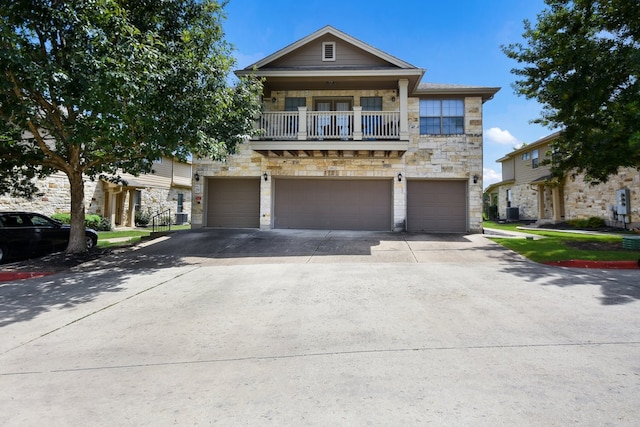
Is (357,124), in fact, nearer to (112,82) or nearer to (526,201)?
(112,82)

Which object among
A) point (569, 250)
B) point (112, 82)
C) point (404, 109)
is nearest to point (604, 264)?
point (569, 250)

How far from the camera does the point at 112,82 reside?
690cm

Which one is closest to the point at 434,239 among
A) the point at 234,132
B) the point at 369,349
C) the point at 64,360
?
the point at 234,132

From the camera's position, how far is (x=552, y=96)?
1222 centimetres

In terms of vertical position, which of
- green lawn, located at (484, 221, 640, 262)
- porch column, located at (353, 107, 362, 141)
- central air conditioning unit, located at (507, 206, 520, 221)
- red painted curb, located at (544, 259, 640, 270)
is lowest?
red painted curb, located at (544, 259, 640, 270)

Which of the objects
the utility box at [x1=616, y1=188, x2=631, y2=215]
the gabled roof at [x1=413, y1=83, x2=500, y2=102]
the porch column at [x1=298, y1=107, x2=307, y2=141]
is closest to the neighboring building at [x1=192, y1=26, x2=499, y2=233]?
the gabled roof at [x1=413, y1=83, x2=500, y2=102]

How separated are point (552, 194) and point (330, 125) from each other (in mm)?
18471

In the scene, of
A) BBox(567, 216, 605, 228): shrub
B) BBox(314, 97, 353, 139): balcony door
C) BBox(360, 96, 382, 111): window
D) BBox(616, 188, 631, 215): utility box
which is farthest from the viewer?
BBox(567, 216, 605, 228): shrub

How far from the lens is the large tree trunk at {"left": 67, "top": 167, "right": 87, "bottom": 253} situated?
10.4m

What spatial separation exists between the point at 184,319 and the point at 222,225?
11.4 metres

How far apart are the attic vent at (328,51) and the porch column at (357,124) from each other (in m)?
3.34

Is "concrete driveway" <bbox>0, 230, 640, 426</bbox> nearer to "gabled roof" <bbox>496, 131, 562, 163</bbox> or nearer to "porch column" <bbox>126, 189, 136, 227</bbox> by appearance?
"porch column" <bbox>126, 189, 136, 227</bbox>

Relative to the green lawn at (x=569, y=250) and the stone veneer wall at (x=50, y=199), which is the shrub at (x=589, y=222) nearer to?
the green lawn at (x=569, y=250)

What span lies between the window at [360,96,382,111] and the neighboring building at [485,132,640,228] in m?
6.82
